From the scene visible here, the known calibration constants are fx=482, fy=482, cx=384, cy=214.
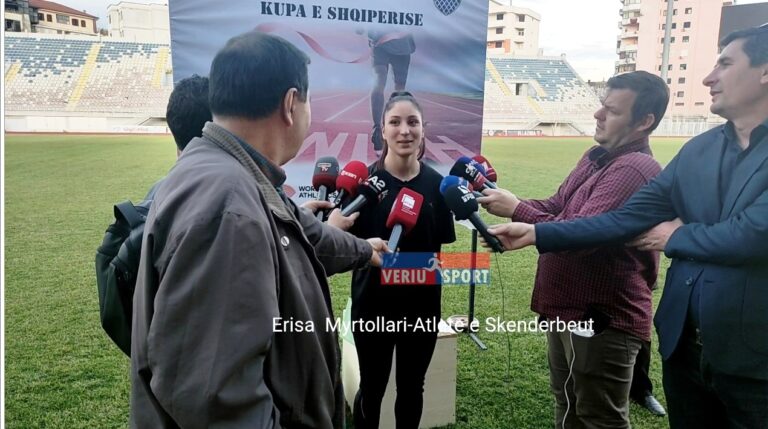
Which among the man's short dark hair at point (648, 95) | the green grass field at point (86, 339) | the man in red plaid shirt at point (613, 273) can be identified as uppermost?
the man's short dark hair at point (648, 95)

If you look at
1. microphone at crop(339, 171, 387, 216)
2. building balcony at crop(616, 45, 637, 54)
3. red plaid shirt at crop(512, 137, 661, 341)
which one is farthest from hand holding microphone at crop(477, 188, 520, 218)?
building balcony at crop(616, 45, 637, 54)

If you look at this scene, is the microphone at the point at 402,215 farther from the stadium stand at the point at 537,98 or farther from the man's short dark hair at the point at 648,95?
the stadium stand at the point at 537,98

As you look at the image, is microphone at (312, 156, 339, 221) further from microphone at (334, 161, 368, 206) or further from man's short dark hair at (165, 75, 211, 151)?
man's short dark hair at (165, 75, 211, 151)

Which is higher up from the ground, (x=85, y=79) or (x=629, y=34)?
(x=85, y=79)

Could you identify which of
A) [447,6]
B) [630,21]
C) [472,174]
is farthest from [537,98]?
[472,174]

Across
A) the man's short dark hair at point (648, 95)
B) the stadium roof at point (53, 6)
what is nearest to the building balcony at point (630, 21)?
the man's short dark hair at point (648, 95)

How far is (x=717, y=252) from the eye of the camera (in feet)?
4.48

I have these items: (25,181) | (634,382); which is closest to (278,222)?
Result: (634,382)

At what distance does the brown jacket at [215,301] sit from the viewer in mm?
816

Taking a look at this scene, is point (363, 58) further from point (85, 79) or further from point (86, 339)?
point (85, 79)

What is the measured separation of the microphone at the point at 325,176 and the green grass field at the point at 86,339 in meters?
1.36

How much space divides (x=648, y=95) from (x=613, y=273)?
660 mm

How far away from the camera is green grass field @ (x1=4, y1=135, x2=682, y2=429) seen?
2.76 metres

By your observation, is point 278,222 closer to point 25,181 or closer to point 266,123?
point 266,123
